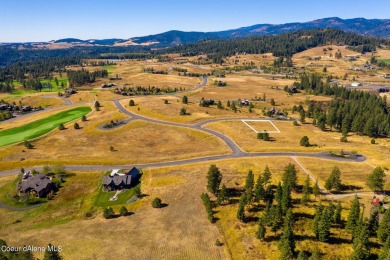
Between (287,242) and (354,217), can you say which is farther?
(354,217)

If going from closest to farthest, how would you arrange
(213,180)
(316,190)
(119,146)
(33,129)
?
(316,190)
(213,180)
(119,146)
(33,129)

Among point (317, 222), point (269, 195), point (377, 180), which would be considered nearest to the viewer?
point (317, 222)

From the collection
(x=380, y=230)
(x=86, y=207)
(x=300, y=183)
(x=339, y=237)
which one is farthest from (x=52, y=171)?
(x=380, y=230)

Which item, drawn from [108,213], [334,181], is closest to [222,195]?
[108,213]

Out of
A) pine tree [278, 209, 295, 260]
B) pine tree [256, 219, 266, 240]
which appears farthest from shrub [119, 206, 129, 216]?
pine tree [278, 209, 295, 260]

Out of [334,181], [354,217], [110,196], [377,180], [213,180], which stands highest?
[377,180]

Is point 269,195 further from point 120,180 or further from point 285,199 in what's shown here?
point 120,180

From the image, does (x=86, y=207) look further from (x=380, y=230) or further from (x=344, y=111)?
(x=344, y=111)
